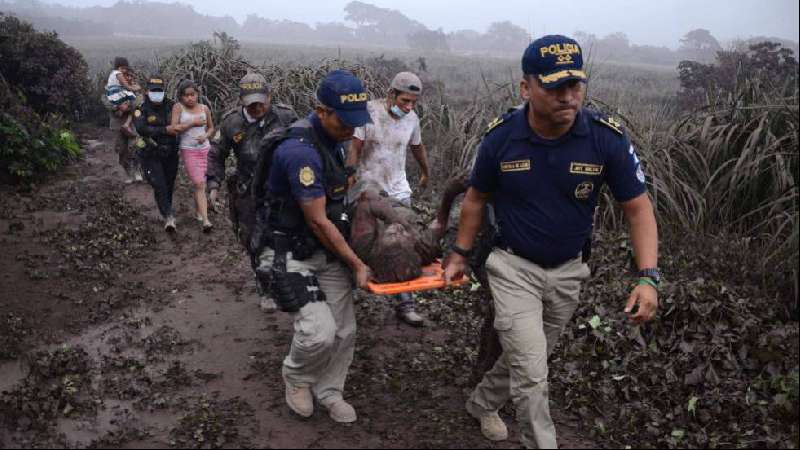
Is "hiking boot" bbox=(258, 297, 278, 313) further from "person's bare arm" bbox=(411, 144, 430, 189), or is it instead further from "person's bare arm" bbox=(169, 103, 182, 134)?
"person's bare arm" bbox=(169, 103, 182, 134)

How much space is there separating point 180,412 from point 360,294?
2310 mm

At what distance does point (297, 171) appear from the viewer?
3.37 m

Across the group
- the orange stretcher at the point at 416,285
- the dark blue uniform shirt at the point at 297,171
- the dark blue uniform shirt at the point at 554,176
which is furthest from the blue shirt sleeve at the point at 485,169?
the dark blue uniform shirt at the point at 297,171

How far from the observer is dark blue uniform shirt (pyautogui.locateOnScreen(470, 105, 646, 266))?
119 inches

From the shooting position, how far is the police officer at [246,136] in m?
5.25

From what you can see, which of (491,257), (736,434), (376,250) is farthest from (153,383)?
(736,434)

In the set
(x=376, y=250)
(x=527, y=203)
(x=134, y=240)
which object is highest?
(x=527, y=203)

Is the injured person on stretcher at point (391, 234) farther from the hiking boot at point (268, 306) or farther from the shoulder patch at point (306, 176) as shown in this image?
the hiking boot at point (268, 306)

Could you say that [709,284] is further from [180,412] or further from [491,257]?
[180,412]

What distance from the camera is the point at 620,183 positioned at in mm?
3105

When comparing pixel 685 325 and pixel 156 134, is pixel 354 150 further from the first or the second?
pixel 156 134

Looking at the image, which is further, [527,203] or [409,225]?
[409,225]

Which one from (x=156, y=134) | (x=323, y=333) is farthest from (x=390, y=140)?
(x=156, y=134)

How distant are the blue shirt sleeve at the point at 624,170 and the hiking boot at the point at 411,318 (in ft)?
8.42
